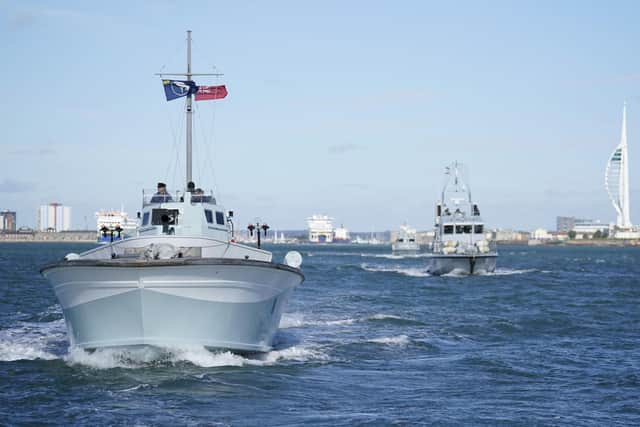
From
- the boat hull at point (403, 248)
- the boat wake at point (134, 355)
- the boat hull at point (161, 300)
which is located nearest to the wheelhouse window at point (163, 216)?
the boat hull at point (161, 300)

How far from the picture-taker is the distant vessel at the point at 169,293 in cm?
1652

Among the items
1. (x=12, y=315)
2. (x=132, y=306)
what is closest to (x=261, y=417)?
(x=132, y=306)

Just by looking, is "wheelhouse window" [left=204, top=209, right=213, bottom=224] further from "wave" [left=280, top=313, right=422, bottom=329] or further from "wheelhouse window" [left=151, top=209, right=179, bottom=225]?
"wave" [left=280, top=313, right=422, bottom=329]

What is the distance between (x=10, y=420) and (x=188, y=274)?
4.37 meters

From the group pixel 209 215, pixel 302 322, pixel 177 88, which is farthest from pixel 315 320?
pixel 177 88

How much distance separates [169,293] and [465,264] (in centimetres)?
4546

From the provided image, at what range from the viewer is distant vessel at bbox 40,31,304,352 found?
16.5m

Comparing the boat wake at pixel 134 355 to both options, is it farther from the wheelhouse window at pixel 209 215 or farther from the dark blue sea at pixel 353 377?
the wheelhouse window at pixel 209 215

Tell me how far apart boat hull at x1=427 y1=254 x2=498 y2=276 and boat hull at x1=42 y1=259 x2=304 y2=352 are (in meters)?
43.1

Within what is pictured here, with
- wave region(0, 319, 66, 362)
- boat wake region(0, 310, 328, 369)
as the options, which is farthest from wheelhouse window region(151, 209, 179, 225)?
wave region(0, 319, 66, 362)

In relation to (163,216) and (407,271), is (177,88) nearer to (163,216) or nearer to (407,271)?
(163,216)

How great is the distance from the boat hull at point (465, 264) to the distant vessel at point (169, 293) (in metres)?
41.7

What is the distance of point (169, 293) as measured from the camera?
656 inches

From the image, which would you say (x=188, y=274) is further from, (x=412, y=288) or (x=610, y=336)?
(x=412, y=288)
